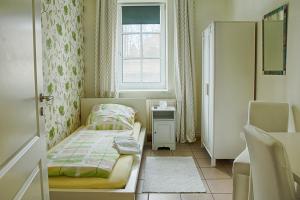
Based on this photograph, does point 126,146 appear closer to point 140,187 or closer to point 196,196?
point 140,187

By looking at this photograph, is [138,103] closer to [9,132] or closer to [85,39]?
[85,39]

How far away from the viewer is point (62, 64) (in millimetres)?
3701

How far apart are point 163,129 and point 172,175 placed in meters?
1.03

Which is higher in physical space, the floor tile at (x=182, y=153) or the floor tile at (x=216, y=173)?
the floor tile at (x=182, y=153)

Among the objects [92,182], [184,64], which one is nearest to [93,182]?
[92,182]

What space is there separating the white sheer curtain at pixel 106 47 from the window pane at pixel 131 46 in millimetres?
349

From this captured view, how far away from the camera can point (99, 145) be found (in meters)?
2.95

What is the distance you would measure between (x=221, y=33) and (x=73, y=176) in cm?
218

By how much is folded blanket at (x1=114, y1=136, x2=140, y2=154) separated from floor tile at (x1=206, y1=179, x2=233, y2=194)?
31.8 inches

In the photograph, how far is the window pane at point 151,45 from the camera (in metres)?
4.83

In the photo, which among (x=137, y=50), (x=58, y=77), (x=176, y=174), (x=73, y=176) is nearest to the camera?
(x=73, y=176)

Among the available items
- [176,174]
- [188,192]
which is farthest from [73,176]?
[176,174]

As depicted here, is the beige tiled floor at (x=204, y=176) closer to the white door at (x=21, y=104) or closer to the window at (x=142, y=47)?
the window at (x=142, y=47)

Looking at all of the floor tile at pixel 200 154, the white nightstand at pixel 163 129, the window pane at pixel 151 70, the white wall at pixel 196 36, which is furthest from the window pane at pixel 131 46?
the floor tile at pixel 200 154
